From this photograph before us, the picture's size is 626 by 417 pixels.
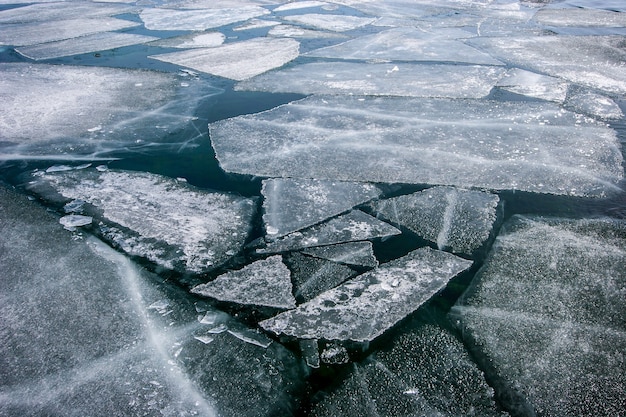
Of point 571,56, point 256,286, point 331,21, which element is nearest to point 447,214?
point 256,286

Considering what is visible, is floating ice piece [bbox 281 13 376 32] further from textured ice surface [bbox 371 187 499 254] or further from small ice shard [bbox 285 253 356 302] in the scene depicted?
small ice shard [bbox 285 253 356 302]

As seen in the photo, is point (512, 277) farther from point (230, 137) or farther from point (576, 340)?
point (230, 137)

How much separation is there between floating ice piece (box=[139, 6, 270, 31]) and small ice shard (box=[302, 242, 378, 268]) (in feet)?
19.5

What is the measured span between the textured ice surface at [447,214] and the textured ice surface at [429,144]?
0.18 meters

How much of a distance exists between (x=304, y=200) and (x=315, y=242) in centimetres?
42

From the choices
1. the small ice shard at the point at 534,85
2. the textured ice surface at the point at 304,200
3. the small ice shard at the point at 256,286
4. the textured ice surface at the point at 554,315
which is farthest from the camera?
the small ice shard at the point at 534,85

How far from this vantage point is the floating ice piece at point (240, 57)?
489cm

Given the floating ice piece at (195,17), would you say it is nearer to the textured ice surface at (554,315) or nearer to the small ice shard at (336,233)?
the small ice shard at (336,233)

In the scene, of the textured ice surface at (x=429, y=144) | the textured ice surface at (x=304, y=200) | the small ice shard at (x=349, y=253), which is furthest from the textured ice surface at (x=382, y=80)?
the small ice shard at (x=349, y=253)

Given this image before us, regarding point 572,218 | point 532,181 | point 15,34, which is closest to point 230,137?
point 532,181

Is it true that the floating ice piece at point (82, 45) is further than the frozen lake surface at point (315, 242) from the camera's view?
Yes

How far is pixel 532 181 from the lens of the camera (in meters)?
2.71

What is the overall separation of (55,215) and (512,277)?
253 cm

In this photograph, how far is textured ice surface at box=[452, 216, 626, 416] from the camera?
4.84ft
